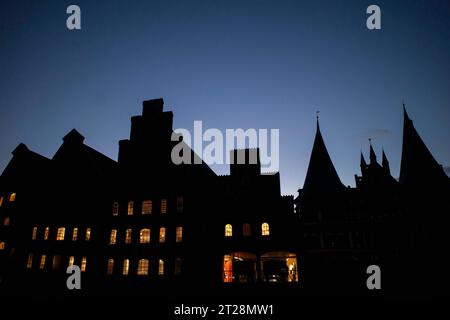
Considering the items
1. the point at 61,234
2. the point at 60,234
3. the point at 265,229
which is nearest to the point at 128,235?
the point at 61,234

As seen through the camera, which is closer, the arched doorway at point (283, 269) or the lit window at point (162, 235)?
the arched doorway at point (283, 269)

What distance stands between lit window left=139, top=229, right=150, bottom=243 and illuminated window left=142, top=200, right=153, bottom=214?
1848 millimetres

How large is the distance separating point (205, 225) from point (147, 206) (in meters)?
6.19

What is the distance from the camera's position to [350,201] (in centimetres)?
2667

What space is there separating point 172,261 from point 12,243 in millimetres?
19027

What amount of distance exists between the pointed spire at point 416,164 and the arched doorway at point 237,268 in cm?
1740

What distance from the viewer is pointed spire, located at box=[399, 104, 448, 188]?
28.6 meters

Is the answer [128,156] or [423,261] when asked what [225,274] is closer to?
[128,156]

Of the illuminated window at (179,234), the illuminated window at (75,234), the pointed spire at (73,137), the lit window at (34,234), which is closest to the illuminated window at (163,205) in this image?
the illuminated window at (179,234)

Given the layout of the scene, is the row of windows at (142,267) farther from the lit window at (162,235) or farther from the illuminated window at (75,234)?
the illuminated window at (75,234)

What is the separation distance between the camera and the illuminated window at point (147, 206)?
3005cm

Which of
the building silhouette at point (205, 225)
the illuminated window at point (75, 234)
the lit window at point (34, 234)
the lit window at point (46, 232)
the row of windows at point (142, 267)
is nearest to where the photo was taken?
the building silhouette at point (205, 225)

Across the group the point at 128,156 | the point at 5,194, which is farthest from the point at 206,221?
the point at 5,194

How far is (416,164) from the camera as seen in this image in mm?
30344
